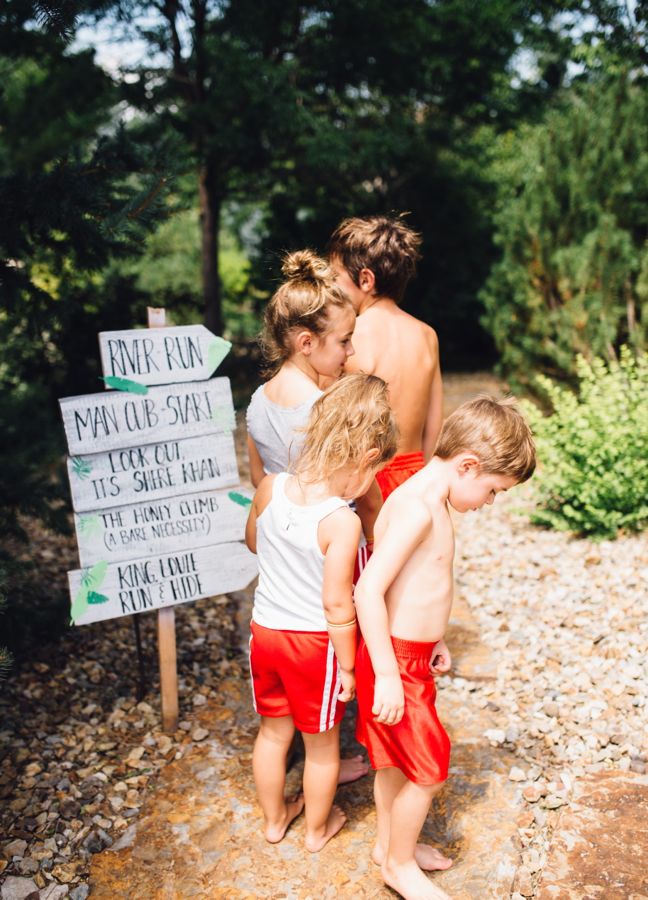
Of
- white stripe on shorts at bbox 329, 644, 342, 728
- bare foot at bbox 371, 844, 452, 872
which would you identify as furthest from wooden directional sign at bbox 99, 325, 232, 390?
bare foot at bbox 371, 844, 452, 872

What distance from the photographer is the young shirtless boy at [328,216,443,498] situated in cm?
252

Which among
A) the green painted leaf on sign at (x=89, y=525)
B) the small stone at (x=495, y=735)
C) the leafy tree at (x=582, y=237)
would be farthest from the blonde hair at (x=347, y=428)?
the leafy tree at (x=582, y=237)

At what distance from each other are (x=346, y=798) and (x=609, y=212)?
5.19m

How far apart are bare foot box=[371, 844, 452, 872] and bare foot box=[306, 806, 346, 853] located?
16 centimetres

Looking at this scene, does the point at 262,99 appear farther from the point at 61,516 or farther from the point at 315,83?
the point at 61,516

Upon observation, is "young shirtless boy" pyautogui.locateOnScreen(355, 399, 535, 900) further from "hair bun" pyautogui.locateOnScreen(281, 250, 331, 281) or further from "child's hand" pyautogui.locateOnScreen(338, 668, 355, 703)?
"hair bun" pyautogui.locateOnScreen(281, 250, 331, 281)

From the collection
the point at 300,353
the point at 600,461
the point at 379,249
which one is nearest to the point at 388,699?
the point at 300,353

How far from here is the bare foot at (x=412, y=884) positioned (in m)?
1.98

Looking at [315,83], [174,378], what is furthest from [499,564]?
[315,83]

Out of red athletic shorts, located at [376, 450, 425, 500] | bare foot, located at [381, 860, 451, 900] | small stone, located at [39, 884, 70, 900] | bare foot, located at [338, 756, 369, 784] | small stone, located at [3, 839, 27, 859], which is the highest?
red athletic shorts, located at [376, 450, 425, 500]

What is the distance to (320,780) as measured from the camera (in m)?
2.16

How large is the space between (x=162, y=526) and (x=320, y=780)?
104 cm

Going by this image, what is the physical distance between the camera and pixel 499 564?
421cm

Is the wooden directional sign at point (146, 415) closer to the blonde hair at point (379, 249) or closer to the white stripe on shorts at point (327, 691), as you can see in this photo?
the blonde hair at point (379, 249)
